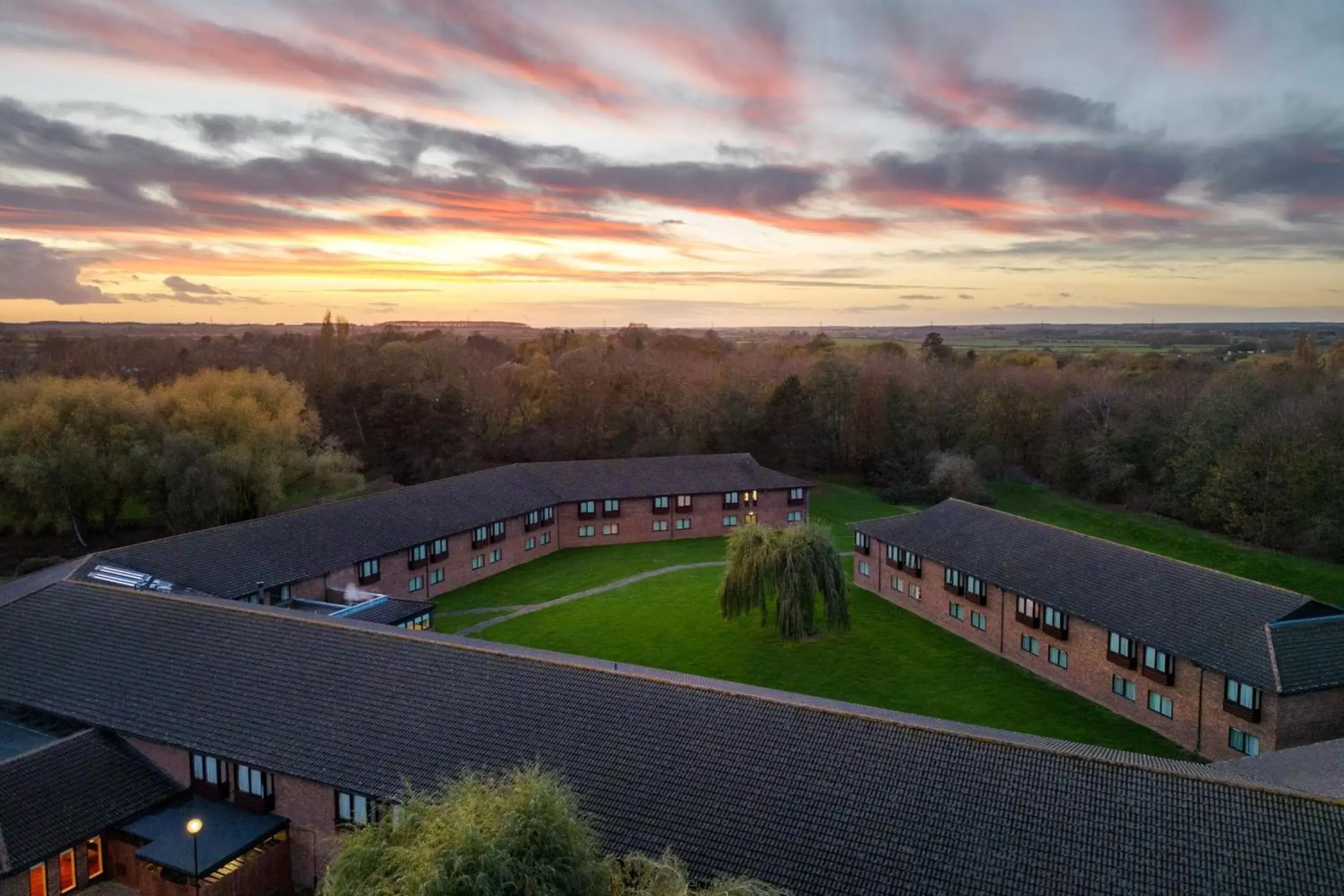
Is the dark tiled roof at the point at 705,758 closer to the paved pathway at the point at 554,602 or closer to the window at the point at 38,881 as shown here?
the window at the point at 38,881

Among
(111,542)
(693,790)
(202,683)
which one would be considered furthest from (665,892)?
(111,542)

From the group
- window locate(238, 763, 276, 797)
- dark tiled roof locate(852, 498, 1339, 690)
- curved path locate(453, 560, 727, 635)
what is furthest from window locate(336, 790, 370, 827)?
dark tiled roof locate(852, 498, 1339, 690)

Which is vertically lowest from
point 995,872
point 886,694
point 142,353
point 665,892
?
point 886,694

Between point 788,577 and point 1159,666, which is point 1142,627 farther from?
point 788,577

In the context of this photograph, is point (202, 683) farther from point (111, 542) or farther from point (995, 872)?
point (111, 542)

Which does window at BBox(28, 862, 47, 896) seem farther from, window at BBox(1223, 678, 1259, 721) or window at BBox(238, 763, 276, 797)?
window at BBox(1223, 678, 1259, 721)

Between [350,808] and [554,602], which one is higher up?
[350,808]

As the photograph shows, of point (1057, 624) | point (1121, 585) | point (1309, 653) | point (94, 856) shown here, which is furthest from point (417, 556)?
point (1309, 653)
